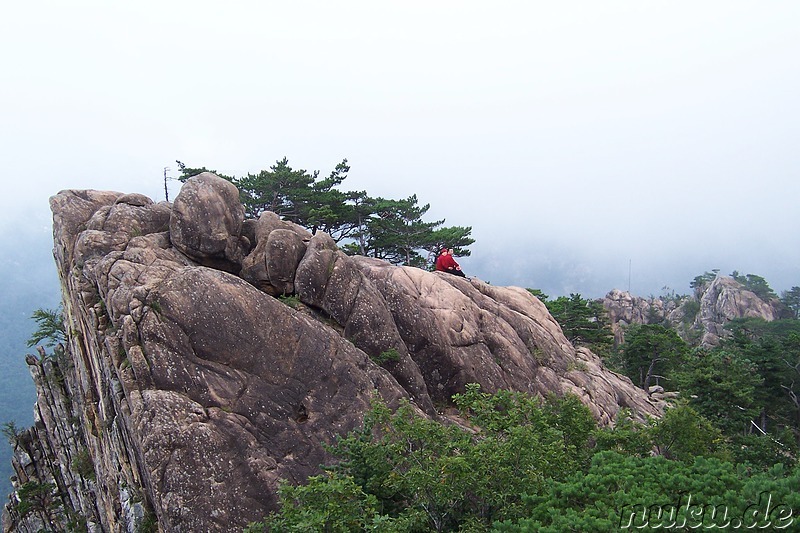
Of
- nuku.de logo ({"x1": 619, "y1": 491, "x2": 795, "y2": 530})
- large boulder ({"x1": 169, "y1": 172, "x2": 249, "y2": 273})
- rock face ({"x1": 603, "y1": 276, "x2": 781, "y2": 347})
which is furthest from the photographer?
rock face ({"x1": 603, "y1": 276, "x2": 781, "y2": 347})

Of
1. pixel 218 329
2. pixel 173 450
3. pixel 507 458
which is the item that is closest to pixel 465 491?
pixel 507 458

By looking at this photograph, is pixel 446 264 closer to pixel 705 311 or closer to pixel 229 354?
pixel 229 354

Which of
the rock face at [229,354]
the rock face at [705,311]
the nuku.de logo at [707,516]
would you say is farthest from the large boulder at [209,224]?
the rock face at [705,311]

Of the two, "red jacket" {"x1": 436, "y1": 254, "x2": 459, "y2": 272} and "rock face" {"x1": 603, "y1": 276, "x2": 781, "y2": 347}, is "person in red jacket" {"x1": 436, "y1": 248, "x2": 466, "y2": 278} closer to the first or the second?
"red jacket" {"x1": 436, "y1": 254, "x2": 459, "y2": 272}

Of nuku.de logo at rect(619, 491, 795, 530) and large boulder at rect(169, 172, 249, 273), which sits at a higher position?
large boulder at rect(169, 172, 249, 273)

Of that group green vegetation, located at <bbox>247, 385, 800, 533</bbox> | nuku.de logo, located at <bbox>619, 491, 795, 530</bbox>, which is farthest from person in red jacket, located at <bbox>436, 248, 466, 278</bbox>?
nuku.de logo, located at <bbox>619, 491, 795, 530</bbox>

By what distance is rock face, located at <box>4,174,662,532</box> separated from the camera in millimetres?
14172

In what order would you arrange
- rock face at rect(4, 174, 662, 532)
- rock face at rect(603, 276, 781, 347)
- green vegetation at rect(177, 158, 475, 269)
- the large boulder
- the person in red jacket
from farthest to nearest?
rock face at rect(603, 276, 781, 347)
green vegetation at rect(177, 158, 475, 269)
the person in red jacket
the large boulder
rock face at rect(4, 174, 662, 532)

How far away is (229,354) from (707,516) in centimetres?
1412

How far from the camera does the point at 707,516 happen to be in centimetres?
871

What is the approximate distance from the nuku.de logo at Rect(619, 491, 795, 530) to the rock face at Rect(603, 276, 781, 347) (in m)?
80.7

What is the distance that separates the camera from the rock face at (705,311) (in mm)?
89000

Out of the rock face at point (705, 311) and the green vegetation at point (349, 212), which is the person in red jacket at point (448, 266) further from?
the rock face at point (705, 311)

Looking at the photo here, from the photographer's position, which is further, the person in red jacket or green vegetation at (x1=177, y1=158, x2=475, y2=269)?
green vegetation at (x1=177, y1=158, x2=475, y2=269)
